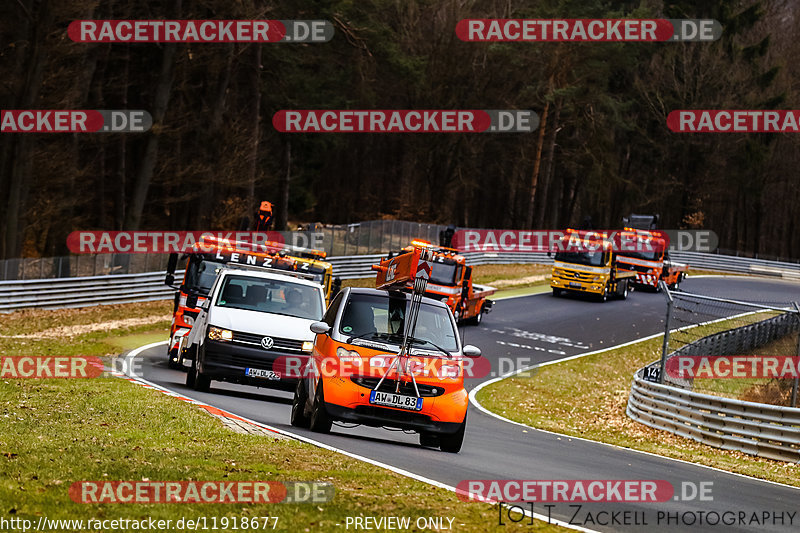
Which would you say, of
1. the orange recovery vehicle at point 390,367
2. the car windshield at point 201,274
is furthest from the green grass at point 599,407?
the car windshield at point 201,274

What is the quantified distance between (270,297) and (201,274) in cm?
422

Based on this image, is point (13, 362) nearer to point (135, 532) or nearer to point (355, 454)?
point (355, 454)

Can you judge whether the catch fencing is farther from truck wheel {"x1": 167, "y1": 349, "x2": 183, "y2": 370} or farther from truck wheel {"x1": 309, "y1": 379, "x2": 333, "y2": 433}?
truck wheel {"x1": 167, "y1": 349, "x2": 183, "y2": 370}

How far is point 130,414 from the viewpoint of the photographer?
42.8ft

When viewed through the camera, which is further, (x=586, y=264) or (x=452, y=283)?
(x=586, y=264)

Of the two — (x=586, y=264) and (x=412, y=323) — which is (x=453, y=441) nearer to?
(x=412, y=323)

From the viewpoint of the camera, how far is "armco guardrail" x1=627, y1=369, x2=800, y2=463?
17.2 m

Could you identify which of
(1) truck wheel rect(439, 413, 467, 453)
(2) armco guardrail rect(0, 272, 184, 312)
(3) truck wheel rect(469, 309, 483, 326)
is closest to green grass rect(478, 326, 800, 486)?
(3) truck wheel rect(469, 309, 483, 326)

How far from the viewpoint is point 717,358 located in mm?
21922

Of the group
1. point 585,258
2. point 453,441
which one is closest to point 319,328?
point 453,441

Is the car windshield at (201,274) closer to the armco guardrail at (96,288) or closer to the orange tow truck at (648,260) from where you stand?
the armco guardrail at (96,288)

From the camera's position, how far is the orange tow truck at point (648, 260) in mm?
44031

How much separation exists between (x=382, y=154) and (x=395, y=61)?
3182cm

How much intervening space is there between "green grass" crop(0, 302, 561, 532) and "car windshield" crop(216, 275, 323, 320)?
2.13 meters
